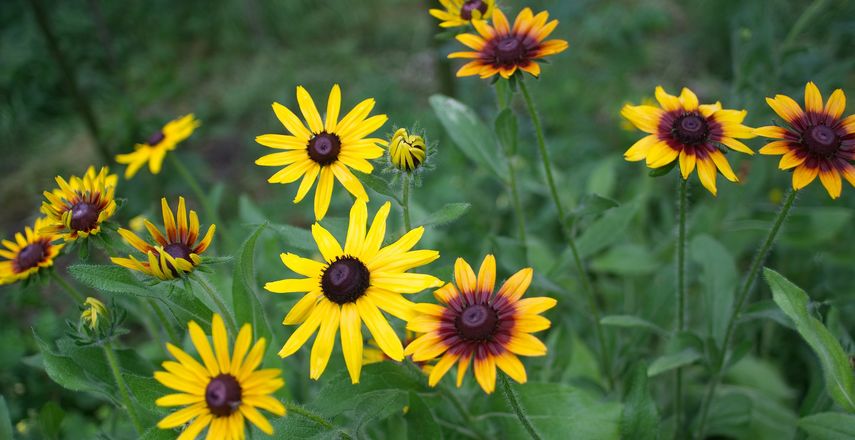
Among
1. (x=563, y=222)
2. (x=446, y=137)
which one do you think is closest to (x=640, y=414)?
(x=563, y=222)

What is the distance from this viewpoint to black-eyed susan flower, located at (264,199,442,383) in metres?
1.05

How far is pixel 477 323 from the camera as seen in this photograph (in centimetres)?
102

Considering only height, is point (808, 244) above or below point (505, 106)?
below

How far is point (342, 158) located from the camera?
1.23 meters

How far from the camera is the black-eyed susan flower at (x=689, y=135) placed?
1156 millimetres

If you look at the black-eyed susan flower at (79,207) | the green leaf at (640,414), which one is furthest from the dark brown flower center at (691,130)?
the black-eyed susan flower at (79,207)

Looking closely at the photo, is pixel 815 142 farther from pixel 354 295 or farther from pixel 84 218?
pixel 84 218

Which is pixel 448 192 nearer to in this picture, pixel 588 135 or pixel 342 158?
pixel 588 135

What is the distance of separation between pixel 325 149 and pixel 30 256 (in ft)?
2.51

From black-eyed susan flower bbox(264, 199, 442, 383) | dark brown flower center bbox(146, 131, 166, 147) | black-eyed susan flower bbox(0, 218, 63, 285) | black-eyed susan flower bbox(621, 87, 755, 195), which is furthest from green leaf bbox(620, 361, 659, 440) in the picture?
dark brown flower center bbox(146, 131, 166, 147)

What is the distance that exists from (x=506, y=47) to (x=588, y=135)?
1971 millimetres

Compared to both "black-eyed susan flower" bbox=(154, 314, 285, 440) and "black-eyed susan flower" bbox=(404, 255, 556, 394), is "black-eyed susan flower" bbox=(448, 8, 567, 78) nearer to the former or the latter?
"black-eyed susan flower" bbox=(404, 255, 556, 394)

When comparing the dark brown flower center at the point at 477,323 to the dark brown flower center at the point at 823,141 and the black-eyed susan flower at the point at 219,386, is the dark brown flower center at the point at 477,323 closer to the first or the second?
the black-eyed susan flower at the point at 219,386

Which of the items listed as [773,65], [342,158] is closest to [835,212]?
[773,65]
